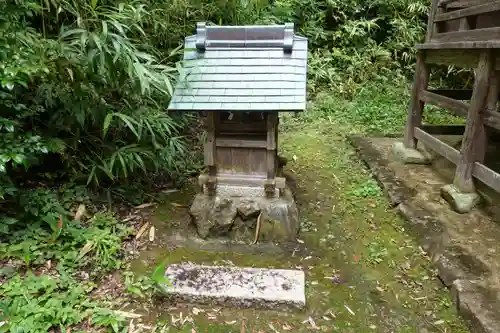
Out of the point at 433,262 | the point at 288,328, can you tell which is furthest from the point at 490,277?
the point at 288,328

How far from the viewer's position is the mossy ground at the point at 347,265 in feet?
9.10

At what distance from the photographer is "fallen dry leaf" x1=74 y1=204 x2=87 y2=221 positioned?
365 centimetres

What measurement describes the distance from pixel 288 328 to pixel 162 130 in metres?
2.44

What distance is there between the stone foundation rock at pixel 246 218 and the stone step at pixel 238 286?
1.92ft

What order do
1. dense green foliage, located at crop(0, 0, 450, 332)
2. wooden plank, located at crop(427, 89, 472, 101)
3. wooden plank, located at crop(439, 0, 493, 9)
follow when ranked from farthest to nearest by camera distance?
wooden plank, located at crop(427, 89, 472, 101) < wooden plank, located at crop(439, 0, 493, 9) < dense green foliage, located at crop(0, 0, 450, 332)

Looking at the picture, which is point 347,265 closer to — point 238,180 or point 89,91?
Answer: point 238,180

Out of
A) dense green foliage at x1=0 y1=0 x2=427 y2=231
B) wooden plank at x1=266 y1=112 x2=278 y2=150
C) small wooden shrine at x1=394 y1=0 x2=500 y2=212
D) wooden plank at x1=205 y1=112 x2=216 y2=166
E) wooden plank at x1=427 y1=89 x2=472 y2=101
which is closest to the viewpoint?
dense green foliage at x1=0 y1=0 x2=427 y2=231

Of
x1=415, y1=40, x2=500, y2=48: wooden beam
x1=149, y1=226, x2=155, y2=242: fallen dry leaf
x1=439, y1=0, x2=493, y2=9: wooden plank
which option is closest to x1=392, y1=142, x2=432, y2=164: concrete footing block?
x1=415, y1=40, x2=500, y2=48: wooden beam

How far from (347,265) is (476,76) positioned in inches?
97.3

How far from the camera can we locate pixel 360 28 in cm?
947

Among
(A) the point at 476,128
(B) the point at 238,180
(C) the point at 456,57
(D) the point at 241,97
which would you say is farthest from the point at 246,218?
(C) the point at 456,57

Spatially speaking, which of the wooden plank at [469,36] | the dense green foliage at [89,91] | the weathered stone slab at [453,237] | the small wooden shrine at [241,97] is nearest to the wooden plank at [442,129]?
the weathered stone slab at [453,237]

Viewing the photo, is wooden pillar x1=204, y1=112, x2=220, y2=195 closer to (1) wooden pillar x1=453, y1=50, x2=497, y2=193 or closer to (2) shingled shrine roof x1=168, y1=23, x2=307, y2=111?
(2) shingled shrine roof x1=168, y1=23, x2=307, y2=111

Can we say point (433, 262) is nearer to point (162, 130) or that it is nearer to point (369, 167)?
point (369, 167)
